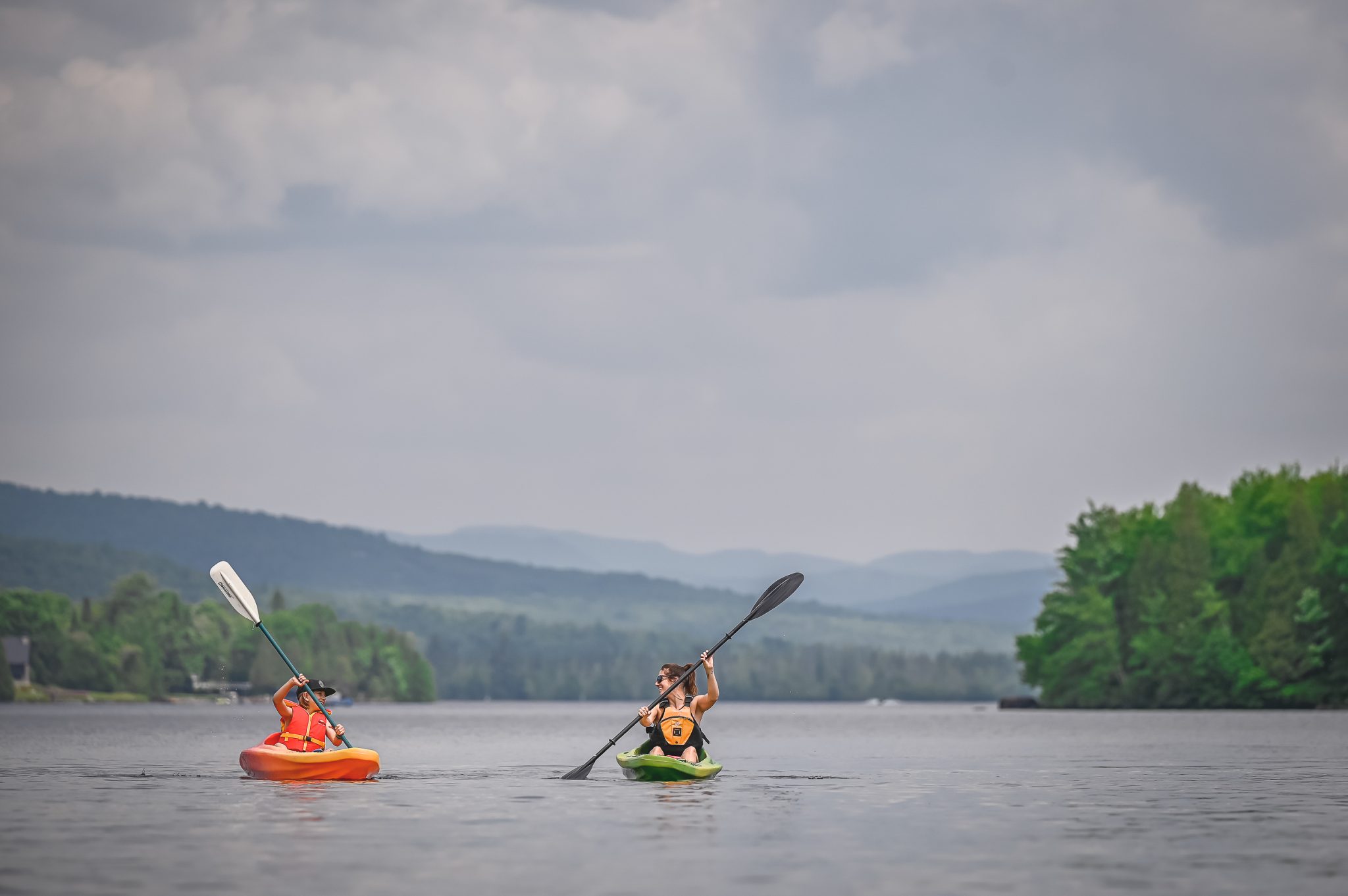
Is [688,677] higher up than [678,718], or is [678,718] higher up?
[688,677]

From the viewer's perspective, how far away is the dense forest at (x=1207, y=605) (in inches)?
4766

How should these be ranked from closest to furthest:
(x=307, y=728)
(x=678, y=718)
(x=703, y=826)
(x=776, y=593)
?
(x=703, y=826), (x=678, y=718), (x=307, y=728), (x=776, y=593)

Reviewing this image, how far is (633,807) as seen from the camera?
1378 inches

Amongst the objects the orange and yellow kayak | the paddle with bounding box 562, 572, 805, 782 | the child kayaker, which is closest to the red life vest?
the child kayaker

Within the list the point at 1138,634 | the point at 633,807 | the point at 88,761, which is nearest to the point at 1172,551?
the point at 1138,634

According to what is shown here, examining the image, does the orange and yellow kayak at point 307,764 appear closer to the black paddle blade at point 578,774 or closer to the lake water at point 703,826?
the lake water at point 703,826

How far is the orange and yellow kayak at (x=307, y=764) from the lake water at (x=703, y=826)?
32cm

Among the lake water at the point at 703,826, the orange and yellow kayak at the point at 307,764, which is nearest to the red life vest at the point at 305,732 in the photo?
the orange and yellow kayak at the point at 307,764

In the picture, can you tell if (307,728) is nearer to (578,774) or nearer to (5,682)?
(578,774)

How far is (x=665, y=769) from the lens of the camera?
134 feet

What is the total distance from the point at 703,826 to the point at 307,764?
13065mm

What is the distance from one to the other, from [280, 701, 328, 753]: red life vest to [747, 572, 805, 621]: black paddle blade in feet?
33.1

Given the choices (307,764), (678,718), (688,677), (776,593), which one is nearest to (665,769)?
(678,718)

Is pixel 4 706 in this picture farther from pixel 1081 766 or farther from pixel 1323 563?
pixel 1081 766
